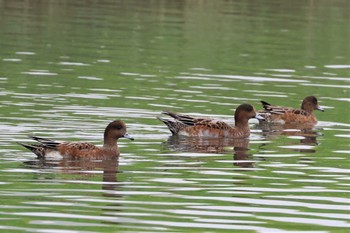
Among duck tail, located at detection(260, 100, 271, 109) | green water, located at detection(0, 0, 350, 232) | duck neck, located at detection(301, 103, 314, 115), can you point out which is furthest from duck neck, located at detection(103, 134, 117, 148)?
duck neck, located at detection(301, 103, 314, 115)

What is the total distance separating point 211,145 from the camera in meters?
22.2

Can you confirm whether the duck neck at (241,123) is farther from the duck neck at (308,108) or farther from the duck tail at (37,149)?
the duck tail at (37,149)

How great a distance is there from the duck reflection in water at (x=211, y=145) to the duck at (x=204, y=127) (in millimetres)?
97

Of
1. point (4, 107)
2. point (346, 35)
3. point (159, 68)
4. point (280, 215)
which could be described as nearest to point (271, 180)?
point (280, 215)

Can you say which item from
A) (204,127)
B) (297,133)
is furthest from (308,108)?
(204,127)

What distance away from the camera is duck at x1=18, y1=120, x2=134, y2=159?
63.7 ft

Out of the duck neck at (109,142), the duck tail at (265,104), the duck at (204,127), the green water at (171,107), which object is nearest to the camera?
the green water at (171,107)

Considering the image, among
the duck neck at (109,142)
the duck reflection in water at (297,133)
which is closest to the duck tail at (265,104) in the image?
the duck reflection in water at (297,133)

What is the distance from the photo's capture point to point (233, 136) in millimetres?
22984

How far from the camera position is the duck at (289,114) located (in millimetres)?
25111

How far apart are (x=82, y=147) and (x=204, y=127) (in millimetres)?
3845

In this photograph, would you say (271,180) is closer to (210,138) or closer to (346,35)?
(210,138)

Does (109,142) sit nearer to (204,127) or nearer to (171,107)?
(204,127)

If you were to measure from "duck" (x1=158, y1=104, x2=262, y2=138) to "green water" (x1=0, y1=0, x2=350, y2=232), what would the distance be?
0.26 metres
